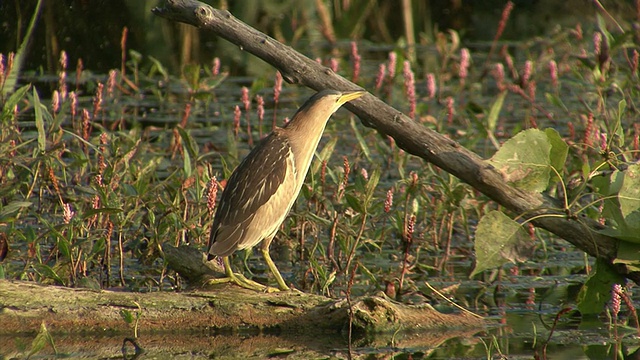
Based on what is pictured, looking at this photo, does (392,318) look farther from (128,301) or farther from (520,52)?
(520,52)

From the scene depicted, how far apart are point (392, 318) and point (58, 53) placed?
8.15 m

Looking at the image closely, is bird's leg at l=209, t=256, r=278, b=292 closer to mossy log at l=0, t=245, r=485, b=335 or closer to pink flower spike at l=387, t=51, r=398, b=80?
mossy log at l=0, t=245, r=485, b=335

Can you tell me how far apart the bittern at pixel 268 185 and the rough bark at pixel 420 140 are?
0.12m

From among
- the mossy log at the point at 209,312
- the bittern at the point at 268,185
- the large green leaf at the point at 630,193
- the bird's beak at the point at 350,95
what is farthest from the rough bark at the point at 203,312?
the bird's beak at the point at 350,95

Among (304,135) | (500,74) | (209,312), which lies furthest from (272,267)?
(500,74)

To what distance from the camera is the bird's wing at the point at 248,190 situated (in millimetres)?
5117

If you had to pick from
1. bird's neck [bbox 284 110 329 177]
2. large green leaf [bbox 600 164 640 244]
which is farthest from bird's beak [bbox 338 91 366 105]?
large green leaf [bbox 600 164 640 244]

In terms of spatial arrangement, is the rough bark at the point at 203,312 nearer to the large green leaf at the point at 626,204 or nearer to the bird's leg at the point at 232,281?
the bird's leg at the point at 232,281

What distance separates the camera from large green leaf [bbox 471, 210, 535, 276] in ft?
14.9

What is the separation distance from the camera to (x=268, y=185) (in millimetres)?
5219

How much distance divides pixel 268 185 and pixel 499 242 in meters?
1.23

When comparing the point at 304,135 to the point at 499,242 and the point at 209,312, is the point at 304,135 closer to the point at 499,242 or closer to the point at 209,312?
the point at 209,312

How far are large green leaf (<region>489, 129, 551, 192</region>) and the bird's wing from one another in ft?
3.64

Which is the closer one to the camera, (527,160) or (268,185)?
(527,160)
